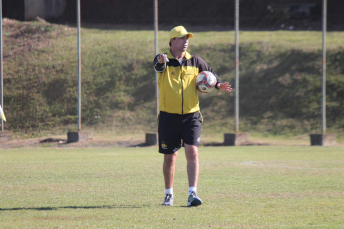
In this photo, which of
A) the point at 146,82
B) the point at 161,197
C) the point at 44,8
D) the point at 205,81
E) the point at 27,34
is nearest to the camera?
the point at 205,81

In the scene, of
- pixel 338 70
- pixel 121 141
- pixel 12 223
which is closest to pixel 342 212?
pixel 12 223

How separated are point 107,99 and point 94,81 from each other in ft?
6.88

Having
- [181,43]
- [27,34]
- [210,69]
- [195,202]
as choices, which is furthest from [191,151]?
[27,34]

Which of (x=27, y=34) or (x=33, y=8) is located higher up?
(x=33, y=8)

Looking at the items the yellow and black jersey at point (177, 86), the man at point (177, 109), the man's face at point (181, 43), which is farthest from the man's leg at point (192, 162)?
the man's face at point (181, 43)

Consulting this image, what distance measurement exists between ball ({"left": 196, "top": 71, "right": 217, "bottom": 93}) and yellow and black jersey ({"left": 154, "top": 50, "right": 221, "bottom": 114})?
8cm

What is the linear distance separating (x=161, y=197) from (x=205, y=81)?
1.87 meters

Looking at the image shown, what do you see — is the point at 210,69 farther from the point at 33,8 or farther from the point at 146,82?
the point at 33,8

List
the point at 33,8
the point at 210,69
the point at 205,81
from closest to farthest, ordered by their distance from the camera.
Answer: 1. the point at 205,81
2. the point at 210,69
3. the point at 33,8

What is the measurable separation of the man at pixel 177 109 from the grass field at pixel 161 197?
0.62 metres

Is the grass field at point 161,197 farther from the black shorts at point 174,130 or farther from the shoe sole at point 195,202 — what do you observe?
the black shorts at point 174,130

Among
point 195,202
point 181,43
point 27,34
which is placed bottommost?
point 195,202

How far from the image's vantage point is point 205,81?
→ 323 inches

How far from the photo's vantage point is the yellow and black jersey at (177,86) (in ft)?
26.7
